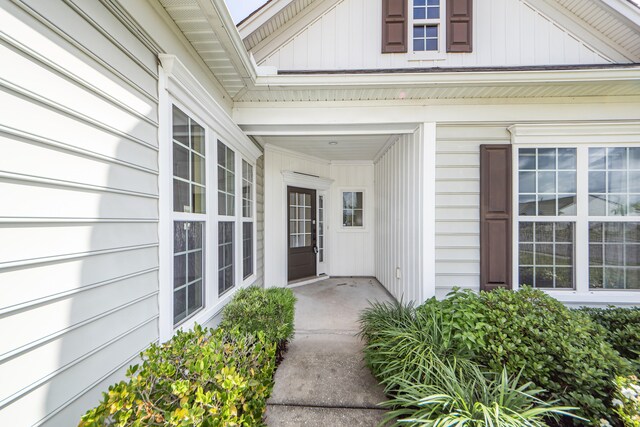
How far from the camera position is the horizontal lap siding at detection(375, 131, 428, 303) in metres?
3.40

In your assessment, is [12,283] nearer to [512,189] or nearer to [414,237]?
[414,237]

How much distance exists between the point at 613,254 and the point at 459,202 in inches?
79.4

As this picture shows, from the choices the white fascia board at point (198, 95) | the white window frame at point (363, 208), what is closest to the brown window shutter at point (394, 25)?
the white fascia board at point (198, 95)

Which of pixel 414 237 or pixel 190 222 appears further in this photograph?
pixel 414 237

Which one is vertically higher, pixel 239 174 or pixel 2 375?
pixel 239 174

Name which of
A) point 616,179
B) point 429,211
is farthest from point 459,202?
point 616,179

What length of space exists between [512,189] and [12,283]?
427 cm

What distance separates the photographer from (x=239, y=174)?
11.6 ft

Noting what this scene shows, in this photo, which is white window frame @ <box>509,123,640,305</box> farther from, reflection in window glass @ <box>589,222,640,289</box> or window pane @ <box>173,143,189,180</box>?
window pane @ <box>173,143,189,180</box>

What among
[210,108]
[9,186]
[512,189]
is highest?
[210,108]

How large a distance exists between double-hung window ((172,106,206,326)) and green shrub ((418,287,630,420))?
2267 mm

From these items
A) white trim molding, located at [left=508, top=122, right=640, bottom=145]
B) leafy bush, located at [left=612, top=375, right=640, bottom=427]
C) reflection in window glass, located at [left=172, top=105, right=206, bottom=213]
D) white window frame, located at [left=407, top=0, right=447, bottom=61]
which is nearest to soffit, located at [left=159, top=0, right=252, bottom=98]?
reflection in window glass, located at [left=172, top=105, right=206, bottom=213]

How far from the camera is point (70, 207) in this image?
1177 millimetres

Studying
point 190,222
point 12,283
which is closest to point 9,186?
point 12,283
